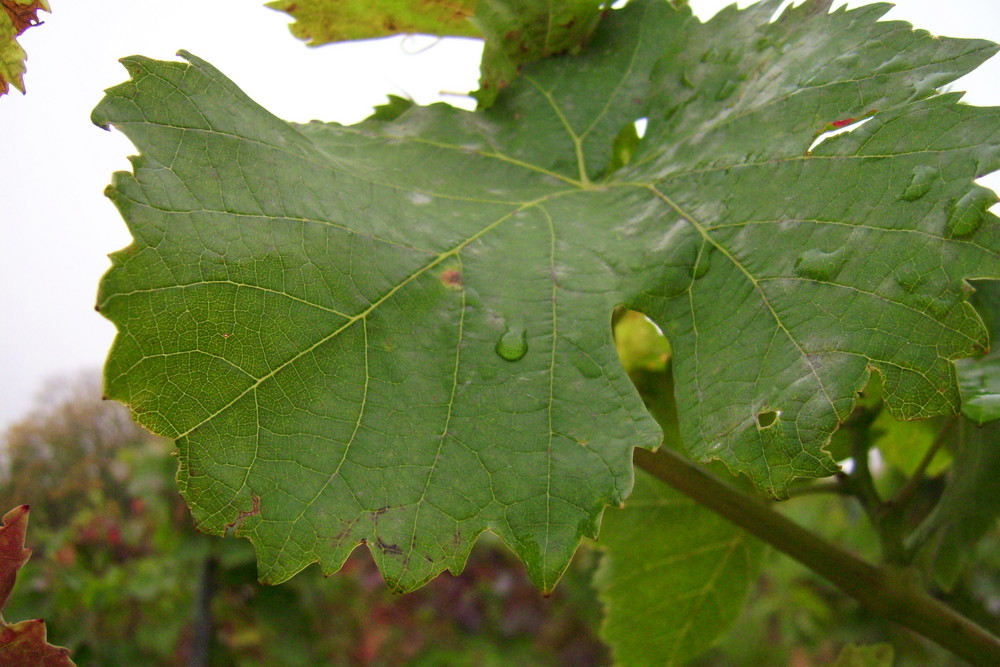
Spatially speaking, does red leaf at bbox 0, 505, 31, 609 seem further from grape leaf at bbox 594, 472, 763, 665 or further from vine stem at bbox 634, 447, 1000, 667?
grape leaf at bbox 594, 472, 763, 665

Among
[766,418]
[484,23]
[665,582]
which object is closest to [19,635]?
[766,418]

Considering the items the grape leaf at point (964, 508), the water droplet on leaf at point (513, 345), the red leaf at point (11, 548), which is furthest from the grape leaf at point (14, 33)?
the grape leaf at point (964, 508)

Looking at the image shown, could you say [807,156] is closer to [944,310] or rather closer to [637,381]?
[944,310]

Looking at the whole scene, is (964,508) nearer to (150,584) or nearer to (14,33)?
(14,33)

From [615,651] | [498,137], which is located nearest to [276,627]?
[615,651]

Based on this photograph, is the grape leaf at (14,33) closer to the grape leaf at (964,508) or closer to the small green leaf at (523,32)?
the small green leaf at (523,32)

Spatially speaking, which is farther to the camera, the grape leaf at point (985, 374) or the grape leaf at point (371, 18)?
→ the grape leaf at point (371, 18)
